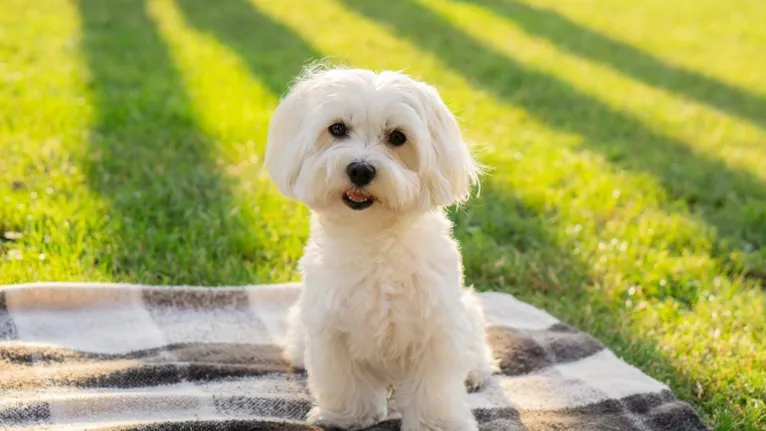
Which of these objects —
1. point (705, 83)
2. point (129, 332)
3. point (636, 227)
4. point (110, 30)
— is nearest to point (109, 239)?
point (129, 332)

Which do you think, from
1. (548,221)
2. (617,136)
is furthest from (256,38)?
(548,221)

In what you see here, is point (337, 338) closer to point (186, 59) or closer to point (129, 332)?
point (129, 332)

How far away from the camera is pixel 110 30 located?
9234mm

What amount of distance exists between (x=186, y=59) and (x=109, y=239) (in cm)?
407

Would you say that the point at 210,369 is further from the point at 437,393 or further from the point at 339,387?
the point at 437,393

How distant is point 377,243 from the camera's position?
9.71 feet

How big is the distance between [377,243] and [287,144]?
437 mm

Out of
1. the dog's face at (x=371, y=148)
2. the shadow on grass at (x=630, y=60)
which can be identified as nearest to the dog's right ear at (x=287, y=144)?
the dog's face at (x=371, y=148)

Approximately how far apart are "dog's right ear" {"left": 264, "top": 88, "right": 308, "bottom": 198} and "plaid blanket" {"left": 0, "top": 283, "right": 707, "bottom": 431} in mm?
803

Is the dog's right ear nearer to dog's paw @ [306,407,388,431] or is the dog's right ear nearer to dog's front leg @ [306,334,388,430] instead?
dog's front leg @ [306,334,388,430]

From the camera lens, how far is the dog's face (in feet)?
8.87

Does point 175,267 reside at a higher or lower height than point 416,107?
lower

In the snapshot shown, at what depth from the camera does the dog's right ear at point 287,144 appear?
9.44 feet

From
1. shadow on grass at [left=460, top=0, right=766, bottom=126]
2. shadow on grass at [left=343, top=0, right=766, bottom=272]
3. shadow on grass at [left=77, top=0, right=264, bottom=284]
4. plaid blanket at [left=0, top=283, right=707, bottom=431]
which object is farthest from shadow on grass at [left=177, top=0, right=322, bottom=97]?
plaid blanket at [left=0, top=283, right=707, bottom=431]
